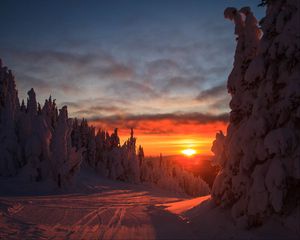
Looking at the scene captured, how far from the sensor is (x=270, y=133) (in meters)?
13.4

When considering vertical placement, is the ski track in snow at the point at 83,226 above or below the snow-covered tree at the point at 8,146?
below

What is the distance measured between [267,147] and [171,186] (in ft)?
284

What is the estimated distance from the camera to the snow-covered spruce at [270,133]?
12555mm

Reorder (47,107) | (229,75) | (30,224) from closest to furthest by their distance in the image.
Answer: (30,224)
(229,75)
(47,107)

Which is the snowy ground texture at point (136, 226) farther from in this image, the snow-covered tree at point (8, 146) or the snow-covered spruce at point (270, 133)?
the snow-covered tree at point (8, 146)

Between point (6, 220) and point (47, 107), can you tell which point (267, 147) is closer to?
point (6, 220)

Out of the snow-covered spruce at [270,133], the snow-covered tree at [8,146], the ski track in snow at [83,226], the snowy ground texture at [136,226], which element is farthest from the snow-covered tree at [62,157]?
the snow-covered spruce at [270,133]

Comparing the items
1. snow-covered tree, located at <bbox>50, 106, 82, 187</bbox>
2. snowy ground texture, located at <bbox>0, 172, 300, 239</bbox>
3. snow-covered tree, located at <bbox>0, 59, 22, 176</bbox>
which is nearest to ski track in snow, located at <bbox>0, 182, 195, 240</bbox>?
snowy ground texture, located at <bbox>0, 172, 300, 239</bbox>

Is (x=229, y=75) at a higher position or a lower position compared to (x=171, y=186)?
higher

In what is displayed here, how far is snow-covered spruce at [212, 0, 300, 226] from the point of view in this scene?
12.6 meters

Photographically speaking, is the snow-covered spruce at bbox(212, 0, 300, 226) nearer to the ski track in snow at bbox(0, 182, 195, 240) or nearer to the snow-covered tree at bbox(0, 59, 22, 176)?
the ski track in snow at bbox(0, 182, 195, 240)

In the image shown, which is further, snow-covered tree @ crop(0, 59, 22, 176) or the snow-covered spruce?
snow-covered tree @ crop(0, 59, 22, 176)

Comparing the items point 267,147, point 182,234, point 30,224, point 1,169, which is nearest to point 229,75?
point 267,147

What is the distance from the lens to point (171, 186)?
9788cm
